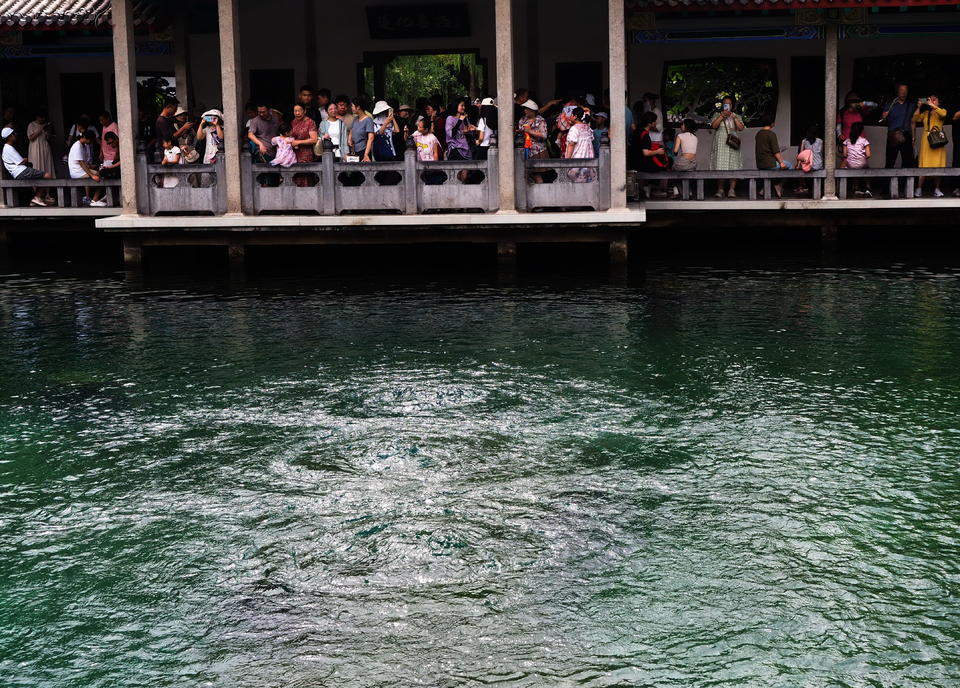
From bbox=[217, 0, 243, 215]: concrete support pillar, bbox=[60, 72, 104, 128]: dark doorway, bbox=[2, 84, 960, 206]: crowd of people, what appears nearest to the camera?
bbox=[217, 0, 243, 215]: concrete support pillar

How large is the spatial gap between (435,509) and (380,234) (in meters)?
9.97

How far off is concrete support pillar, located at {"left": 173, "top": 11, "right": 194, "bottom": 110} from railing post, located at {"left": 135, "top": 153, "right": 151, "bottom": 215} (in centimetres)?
363

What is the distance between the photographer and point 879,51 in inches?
798

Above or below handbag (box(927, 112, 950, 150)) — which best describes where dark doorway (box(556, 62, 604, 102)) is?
above

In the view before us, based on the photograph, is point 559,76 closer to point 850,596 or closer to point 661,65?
point 661,65

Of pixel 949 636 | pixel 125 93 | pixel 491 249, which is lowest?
pixel 949 636

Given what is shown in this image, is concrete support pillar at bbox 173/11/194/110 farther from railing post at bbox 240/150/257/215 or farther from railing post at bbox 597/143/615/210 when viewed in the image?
railing post at bbox 597/143/615/210

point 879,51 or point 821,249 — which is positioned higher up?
point 879,51

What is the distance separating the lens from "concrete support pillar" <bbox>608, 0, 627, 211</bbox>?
51.5 feet

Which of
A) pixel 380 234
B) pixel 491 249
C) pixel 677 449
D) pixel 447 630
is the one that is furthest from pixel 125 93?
pixel 447 630

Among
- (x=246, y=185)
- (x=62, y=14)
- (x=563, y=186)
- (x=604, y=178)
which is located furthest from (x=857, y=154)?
(x=62, y=14)

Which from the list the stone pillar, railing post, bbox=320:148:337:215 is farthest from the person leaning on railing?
railing post, bbox=320:148:337:215

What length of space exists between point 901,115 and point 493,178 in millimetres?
6924

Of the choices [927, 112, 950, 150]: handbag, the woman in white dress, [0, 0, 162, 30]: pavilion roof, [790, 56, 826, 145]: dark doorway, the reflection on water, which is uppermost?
[0, 0, 162, 30]: pavilion roof
